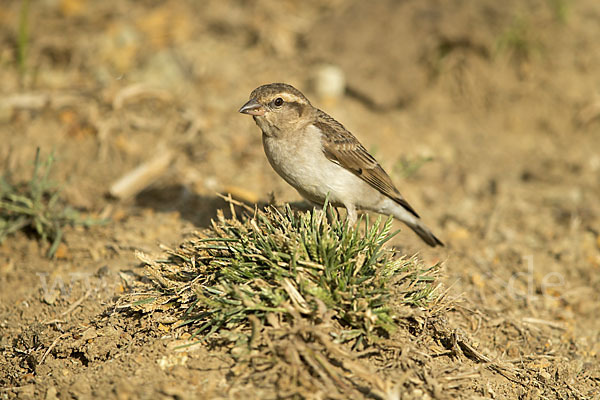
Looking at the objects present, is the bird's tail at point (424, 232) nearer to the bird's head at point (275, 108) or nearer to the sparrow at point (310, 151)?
the sparrow at point (310, 151)

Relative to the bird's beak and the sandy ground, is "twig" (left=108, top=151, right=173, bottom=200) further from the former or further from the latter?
the bird's beak

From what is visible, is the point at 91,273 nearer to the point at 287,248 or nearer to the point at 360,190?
the point at 287,248

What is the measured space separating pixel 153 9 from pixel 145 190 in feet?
14.6

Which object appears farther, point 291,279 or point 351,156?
point 351,156

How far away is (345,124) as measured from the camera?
8.27 metres

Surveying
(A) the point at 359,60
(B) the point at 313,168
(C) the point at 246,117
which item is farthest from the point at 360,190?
(A) the point at 359,60

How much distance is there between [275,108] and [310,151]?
517mm

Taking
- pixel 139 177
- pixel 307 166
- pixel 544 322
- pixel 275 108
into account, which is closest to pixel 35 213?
pixel 139 177

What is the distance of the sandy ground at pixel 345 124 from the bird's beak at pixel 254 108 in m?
0.79

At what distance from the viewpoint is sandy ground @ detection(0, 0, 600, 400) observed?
13.5 feet

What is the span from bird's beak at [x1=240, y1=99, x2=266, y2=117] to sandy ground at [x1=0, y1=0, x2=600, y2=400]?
2.60 feet

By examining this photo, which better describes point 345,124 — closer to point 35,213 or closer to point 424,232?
point 424,232

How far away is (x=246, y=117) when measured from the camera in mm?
8148

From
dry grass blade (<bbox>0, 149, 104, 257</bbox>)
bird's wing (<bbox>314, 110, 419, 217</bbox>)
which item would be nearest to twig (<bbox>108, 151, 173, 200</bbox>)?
dry grass blade (<bbox>0, 149, 104, 257</bbox>)
